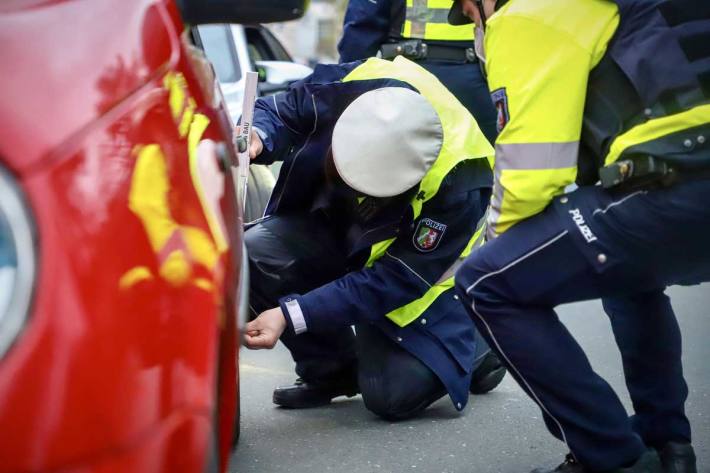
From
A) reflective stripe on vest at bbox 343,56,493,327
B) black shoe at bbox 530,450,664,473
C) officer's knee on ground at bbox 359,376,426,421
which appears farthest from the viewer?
officer's knee on ground at bbox 359,376,426,421

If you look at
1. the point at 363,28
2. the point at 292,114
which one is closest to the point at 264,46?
the point at 363,28

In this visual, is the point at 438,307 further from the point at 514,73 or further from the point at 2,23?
the point at 2,23

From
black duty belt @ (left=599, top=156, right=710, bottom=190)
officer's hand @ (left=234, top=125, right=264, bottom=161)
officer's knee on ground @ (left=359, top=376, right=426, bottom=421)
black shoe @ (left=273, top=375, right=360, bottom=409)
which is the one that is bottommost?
black shoe @ (left=273, top=375, right=360, bottom=409)

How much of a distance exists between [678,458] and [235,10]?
1732 mm

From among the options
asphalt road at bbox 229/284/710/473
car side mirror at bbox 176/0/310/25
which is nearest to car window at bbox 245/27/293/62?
asphalt road at bbox 229/284/710/473

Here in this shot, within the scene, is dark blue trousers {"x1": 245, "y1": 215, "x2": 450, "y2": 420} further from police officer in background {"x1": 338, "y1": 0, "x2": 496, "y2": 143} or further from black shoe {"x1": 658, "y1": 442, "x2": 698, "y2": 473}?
police officer in background {"x1": 338, "y1": 0, "x2": 496, "y2": 143}

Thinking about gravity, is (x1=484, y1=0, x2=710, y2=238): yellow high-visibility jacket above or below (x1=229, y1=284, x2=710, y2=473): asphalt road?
above

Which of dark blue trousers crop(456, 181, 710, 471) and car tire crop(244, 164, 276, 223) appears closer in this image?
dark blue trousers crop(456, 181, 710, 471)

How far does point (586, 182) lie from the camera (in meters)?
2.73

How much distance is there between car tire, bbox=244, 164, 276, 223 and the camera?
4688mm

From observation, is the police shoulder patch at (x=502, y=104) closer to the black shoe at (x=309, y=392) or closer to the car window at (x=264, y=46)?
the black shoe at (x=309, y=392)

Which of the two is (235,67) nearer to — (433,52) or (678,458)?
(433,52)

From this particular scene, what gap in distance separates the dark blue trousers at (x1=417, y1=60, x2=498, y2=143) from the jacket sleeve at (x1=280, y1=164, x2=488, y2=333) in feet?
4.75

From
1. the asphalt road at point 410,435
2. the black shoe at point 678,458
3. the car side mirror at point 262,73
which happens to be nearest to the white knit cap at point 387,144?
the asphalt road at point 410,435
